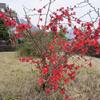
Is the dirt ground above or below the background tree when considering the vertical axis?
below

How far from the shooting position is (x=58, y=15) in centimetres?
827

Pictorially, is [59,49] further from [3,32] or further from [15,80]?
[3,32]

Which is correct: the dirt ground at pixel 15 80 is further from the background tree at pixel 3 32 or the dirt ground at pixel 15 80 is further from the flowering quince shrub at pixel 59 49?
the background tree at pixel 3 32

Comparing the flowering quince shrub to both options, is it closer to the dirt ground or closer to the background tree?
the dirt ground

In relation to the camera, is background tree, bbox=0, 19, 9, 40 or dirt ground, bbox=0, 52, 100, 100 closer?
dirt ground, bbox=0, 52, 100, 100

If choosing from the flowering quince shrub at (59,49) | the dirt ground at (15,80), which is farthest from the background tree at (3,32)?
the flowering quince shrub at (59,49)

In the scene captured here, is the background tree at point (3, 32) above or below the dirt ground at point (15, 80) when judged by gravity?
above

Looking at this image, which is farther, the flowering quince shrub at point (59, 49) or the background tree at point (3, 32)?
the background tree at point (3, 32)

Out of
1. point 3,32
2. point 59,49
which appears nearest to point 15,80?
point 59,49

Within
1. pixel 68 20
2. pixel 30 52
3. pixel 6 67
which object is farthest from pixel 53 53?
pixel 30 52

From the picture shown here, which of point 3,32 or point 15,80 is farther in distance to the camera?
point 3,32

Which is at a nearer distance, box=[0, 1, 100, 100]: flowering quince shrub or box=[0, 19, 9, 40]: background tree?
box=[0, 1, 100, 100]: flowering quince shrub

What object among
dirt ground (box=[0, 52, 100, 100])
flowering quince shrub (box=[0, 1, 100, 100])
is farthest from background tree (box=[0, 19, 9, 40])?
flowering quince shrub (box=[0, 1, 100, 100])

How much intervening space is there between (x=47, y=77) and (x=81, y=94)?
1076 millimetres
